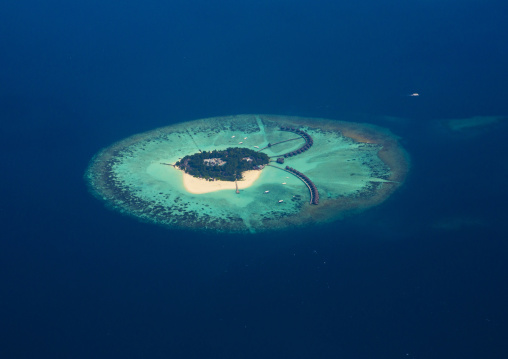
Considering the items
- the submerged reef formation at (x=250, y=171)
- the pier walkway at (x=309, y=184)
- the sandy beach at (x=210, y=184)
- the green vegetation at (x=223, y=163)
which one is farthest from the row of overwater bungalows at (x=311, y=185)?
the green vegetation at (x=223, y=163)

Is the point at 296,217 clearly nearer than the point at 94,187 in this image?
Yes

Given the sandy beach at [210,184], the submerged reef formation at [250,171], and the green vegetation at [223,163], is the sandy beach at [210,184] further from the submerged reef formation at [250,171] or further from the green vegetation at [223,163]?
the green vegetation at [223,163]

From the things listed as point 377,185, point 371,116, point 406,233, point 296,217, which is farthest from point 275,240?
point 371,116

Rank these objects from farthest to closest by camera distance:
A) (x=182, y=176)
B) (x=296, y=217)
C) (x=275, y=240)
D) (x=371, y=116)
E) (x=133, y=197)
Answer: (x=371, y=116) < (x=182, y=176) < (x=133, y=197) < (x=296, y=217) < (x=275, y=240)

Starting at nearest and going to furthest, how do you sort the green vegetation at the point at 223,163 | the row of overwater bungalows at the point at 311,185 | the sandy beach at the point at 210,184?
the row of overwater bungalows at the point at 311,185, the sandy beach at the point at 210,184, the green vegetation at the point at 223,163

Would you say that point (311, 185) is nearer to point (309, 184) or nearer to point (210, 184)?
point (309, 184)

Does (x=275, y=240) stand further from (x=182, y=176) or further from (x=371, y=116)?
(x=371, y=116)
